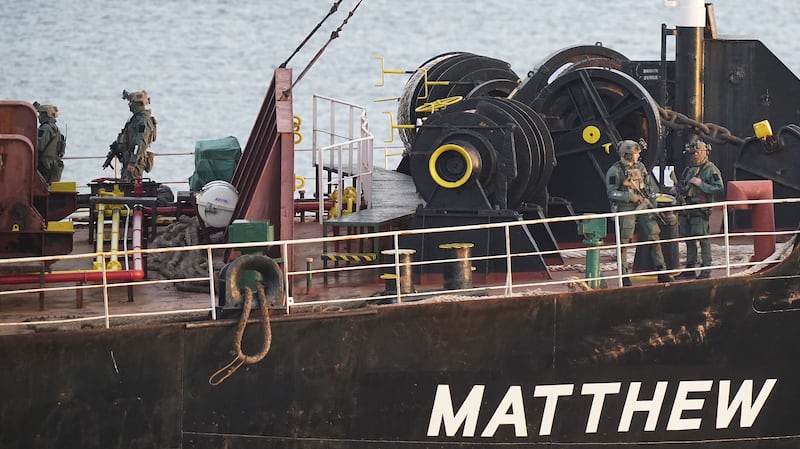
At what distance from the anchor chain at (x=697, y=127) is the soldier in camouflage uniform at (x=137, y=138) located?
21.0 feet

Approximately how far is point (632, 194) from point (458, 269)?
2.00 metres

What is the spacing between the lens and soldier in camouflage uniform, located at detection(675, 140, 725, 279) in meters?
16.5

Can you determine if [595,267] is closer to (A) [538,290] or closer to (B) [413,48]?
(A) [538,290]

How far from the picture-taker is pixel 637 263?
1689cm

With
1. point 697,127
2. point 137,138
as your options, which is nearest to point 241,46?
point 137,138

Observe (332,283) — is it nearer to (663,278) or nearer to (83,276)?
(83,276)

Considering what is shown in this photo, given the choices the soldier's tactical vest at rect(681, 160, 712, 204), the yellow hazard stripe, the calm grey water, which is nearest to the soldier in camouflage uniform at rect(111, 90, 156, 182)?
the yellow hazard stripe

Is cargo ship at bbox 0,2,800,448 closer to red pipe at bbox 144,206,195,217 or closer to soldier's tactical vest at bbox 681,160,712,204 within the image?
soldier's tactical vest at bbox 681,160,712,204

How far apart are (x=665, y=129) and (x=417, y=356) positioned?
18.1 ft

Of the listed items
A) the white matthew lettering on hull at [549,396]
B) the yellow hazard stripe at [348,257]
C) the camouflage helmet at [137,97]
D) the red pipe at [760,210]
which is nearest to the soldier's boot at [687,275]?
the red pipe at [760,210]

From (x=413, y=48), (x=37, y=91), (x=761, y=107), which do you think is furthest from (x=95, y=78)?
(x=761, y=107)

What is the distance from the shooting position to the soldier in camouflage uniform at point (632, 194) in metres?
16.3

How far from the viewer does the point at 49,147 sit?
797 inches

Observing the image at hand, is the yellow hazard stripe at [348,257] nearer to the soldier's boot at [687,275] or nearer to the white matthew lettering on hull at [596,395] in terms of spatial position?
the white matthew lettering on hull at [596,395]
